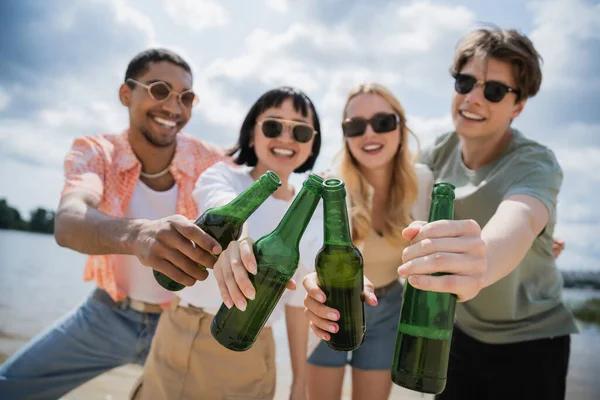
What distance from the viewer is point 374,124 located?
2.70 m

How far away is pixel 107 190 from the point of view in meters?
2.61

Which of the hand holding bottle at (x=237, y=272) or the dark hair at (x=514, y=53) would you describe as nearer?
the hand holding bottle at (x=237, y=272)

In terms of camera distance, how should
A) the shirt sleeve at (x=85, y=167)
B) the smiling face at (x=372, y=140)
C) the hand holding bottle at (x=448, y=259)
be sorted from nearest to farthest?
the hand holding bottle at (x=448, y=259)
the shirt sleeve at (x=85, y=167)
the smiling face at (x=372, y=140)

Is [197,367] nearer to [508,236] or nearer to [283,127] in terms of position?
[283,127]

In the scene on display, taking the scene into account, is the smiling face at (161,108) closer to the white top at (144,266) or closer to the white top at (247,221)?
the white top at (144,266)

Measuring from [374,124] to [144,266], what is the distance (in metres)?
1.80

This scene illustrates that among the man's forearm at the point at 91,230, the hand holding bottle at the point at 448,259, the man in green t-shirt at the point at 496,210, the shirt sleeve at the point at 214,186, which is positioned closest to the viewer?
the hand holding bottle at the point at 448,259

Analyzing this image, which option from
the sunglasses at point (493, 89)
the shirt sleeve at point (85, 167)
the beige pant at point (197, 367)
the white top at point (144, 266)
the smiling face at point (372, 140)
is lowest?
the beige pant at point (197, 367)

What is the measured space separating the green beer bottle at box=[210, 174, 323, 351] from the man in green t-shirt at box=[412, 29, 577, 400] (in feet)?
4.44

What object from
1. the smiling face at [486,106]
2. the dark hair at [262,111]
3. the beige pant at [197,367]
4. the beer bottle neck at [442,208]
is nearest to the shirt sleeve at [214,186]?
the dark hair at [262,111]

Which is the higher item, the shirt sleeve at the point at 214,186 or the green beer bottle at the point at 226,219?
the shirt sleeve at the point at 214,186

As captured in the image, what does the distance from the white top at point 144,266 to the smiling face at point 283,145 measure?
71 cm

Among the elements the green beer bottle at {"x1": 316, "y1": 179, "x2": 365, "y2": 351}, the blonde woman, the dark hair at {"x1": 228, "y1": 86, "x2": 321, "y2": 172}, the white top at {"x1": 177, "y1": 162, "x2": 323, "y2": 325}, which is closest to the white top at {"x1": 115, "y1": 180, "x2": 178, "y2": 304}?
the dark hair at {"x1": 228, "y1": 86, "x2": 321, "y2": 172}

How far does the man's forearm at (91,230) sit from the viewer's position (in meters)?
1.50
